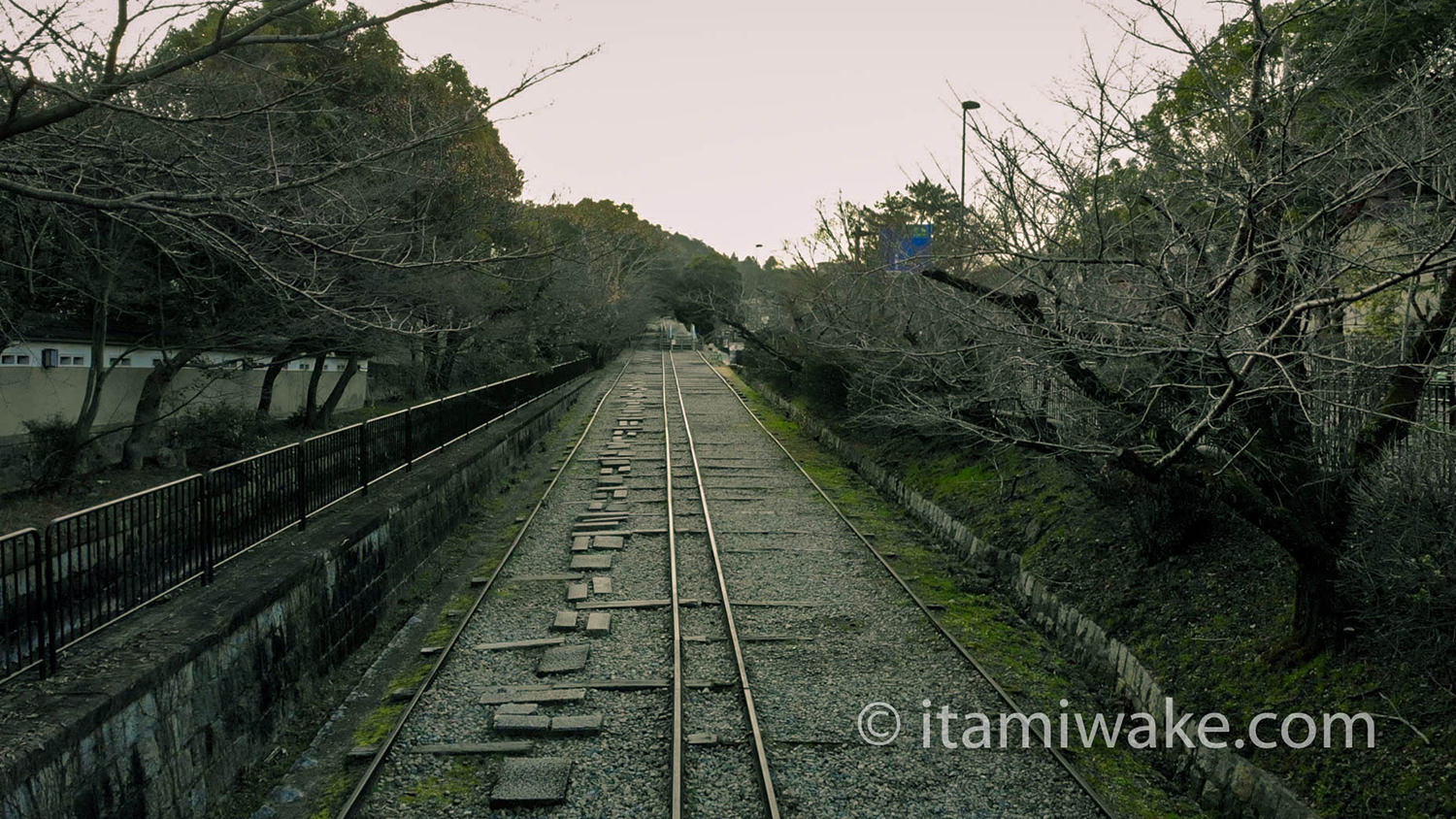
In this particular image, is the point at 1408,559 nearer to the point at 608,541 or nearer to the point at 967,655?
the point at 967,655

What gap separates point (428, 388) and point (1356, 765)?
92.7ft

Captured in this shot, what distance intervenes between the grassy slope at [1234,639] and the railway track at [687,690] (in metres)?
1.33

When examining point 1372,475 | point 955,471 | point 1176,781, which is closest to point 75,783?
point 1176,781

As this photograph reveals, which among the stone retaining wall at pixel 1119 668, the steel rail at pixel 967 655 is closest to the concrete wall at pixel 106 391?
the steel rail at pixel 967 655

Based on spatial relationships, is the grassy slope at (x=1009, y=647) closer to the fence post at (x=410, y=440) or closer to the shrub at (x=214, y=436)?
the fence post at (x=410, y=440)

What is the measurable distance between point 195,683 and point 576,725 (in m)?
2.40

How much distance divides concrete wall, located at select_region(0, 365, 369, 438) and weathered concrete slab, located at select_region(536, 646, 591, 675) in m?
11.3

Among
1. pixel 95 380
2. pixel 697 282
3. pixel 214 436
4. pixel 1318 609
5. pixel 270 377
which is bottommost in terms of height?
pixel 214 436

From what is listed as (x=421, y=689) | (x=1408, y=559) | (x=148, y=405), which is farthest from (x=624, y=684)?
(x=148, y=405)

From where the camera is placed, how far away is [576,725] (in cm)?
639

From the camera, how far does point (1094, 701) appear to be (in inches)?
293

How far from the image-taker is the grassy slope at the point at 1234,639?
504cm

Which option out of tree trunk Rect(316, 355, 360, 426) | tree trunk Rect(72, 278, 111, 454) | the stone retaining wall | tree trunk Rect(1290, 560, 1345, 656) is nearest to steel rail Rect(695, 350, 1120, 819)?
the stone retaining wall

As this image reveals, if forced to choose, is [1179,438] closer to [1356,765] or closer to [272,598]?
[1356,765]
